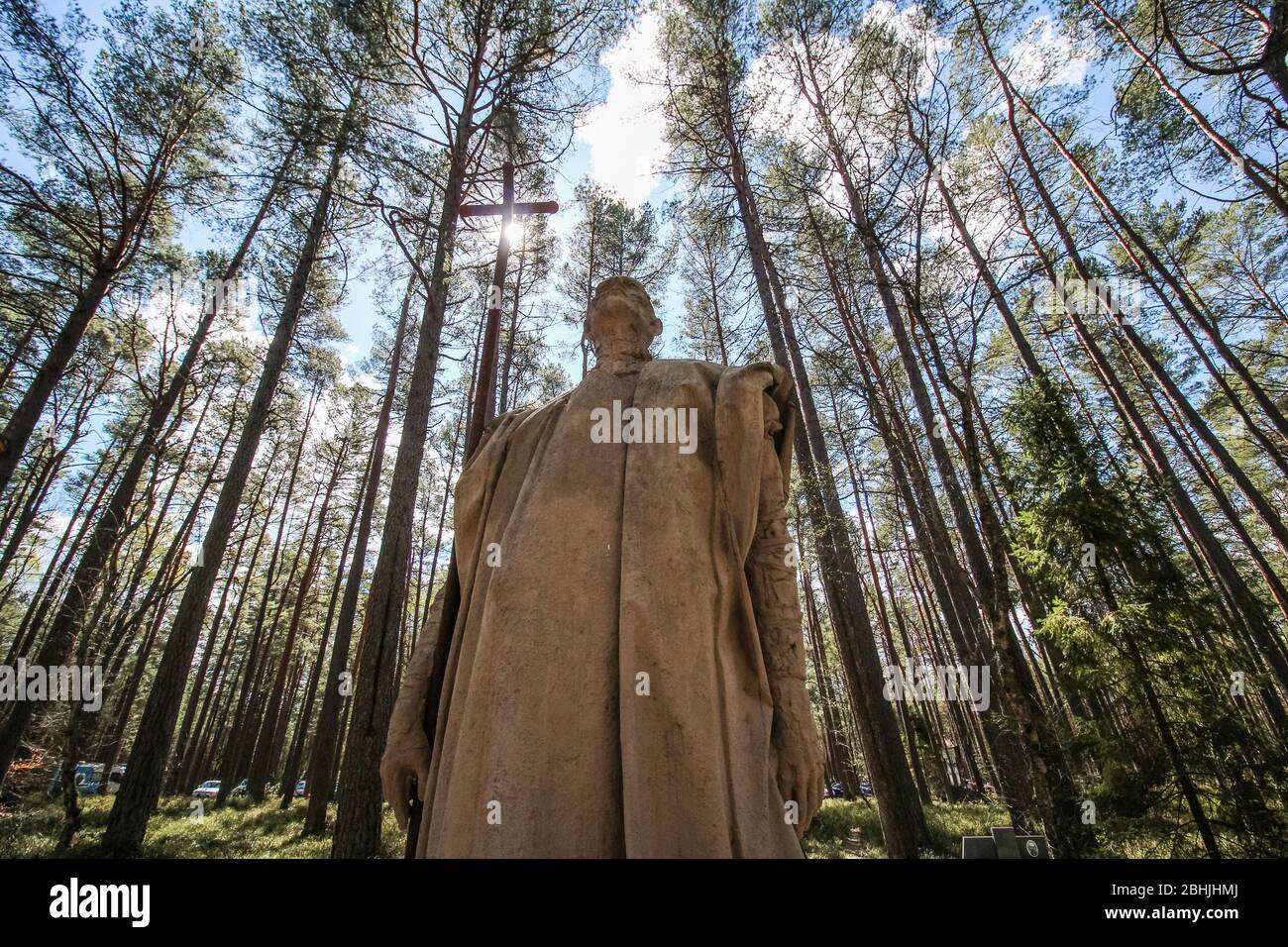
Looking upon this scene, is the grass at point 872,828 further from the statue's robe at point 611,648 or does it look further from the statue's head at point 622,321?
the statue's head at point 622,321

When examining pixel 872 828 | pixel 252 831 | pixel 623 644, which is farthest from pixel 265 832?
pixel 623 644

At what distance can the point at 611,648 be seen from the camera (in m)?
1.88

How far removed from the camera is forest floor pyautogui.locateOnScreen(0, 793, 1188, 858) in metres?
9.64

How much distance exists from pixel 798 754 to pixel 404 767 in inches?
57.1

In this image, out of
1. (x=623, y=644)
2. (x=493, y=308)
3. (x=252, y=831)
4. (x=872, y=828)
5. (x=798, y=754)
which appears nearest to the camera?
(x=623, y=644)

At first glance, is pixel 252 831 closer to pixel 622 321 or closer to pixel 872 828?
pixel 872 828

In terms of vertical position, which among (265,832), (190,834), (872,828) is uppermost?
(190,834)

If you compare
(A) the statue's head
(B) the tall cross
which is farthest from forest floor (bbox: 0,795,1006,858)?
(A) the statue's head

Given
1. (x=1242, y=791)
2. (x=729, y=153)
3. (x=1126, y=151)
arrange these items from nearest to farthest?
(x=1242, y=791)
(x=1126, y=151)
(x=729, y=153)

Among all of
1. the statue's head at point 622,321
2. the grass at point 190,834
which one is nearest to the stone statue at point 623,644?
the statue's head at point 622,321

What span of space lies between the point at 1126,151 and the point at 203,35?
20.0 meters
